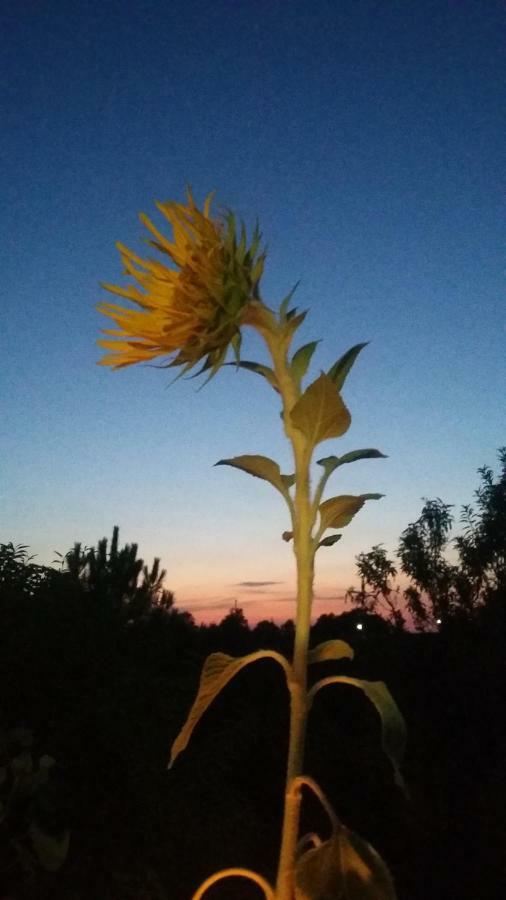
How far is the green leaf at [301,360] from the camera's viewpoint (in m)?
0.62

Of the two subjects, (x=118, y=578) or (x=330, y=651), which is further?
(x=118, y=578)

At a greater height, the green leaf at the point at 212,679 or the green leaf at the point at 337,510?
the green leaf at the point at 337,510

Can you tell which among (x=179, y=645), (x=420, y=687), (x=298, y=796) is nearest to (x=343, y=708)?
(x=420, y=687)

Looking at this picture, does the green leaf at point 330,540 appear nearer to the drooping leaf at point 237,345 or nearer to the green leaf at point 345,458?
the green leaf at point 345,458

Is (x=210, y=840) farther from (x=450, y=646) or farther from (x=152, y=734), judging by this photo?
(x=450, y=646)

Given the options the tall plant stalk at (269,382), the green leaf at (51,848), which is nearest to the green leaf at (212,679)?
the tall plant stalk at (269,382)

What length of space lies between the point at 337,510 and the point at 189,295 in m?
0.20

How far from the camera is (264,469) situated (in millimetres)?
651

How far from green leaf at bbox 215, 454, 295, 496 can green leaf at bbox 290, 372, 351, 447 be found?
0.15ft

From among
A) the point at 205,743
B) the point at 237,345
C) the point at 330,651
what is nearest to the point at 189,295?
the point at 237,345

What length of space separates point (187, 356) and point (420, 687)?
5578mm

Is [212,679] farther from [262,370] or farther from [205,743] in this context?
[205,743]

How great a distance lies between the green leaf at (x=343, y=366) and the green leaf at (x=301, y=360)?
0.02m

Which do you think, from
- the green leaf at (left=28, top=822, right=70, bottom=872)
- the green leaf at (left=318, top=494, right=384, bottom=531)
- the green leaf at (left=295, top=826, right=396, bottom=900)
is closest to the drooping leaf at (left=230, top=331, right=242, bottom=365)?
the green leaf at (left=318, top=494, right=384, bottom=531)
